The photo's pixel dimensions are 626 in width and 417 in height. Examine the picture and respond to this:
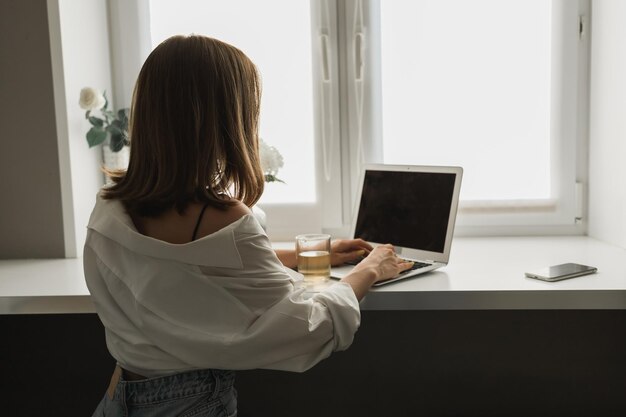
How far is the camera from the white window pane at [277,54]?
6.48 feet

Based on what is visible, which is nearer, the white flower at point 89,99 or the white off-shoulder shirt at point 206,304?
the white off-shoulder shirt at point 206,304

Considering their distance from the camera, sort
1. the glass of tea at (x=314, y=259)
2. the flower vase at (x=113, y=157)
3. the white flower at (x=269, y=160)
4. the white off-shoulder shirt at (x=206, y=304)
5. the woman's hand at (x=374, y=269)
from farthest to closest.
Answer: the flower vase at (x=113, y=157) < the white flower at (x=269, y=160) < the glass of tea at (x=314, y=259) < the woman's hand at (x=374, y=269) < the white off-shoulder shirt at (x=206, y=304)

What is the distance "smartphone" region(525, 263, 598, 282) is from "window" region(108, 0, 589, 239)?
1.65ft

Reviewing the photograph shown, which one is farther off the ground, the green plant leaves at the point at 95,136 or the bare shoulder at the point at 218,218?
the green plant leaves at the point at 95,136

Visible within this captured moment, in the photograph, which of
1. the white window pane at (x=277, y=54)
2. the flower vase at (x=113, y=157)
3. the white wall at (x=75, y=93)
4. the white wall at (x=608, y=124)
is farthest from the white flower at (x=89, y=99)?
the white wall at (x=608, y=124)

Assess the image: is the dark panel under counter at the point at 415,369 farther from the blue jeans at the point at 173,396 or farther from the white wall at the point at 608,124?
the blue jeans at the point at 173,396

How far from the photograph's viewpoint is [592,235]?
6.24 ft

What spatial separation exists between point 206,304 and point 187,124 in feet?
0.91

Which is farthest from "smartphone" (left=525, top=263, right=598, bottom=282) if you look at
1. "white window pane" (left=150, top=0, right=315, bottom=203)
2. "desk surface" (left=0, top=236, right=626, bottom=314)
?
"white window pane" (left=150, top=0, right=315, bottom=203)

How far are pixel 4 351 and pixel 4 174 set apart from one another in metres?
0.48

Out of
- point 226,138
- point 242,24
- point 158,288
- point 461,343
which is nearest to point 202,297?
point 158,288

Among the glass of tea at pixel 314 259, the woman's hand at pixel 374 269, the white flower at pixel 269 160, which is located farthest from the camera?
the white flower at pixel 269 160

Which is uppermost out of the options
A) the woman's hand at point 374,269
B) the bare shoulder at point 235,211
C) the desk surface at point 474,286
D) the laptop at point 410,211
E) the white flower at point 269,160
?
the white flower at point 269,160

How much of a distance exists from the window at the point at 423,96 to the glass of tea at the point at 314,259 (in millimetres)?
558
